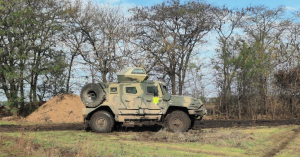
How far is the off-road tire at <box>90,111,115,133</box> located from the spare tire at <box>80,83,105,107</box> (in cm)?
53

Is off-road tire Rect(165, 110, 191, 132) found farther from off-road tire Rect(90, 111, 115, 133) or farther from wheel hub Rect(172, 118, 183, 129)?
off-road tire Rect(90, 111, 115, 133)

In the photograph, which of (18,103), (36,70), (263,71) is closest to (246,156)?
(263,71)

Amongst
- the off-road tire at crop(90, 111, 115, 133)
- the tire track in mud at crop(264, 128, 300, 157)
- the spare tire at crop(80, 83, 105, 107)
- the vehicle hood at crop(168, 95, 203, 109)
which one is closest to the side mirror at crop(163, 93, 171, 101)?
the vehicle hood at crop(168, 95, 203, 109)

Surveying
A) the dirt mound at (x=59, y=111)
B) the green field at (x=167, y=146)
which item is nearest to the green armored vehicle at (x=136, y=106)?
the green field at (x=167, y=146)

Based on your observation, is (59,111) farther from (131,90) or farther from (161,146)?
(161,146)

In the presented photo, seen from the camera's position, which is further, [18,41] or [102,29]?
[102,29]

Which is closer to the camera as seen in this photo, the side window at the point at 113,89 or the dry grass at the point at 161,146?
the dry grass at the point at 161,146

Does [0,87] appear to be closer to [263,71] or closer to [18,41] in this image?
[18,41]

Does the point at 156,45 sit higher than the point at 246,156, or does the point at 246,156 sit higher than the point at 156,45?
the point at 156,45

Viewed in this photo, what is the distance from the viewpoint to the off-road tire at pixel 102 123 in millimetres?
12867

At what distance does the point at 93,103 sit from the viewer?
12766 millimetres

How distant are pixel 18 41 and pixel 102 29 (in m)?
6.22

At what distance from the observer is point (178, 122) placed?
12688 millimetres

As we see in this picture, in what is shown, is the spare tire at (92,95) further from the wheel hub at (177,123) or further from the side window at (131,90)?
the wheel hub at (177,123)
